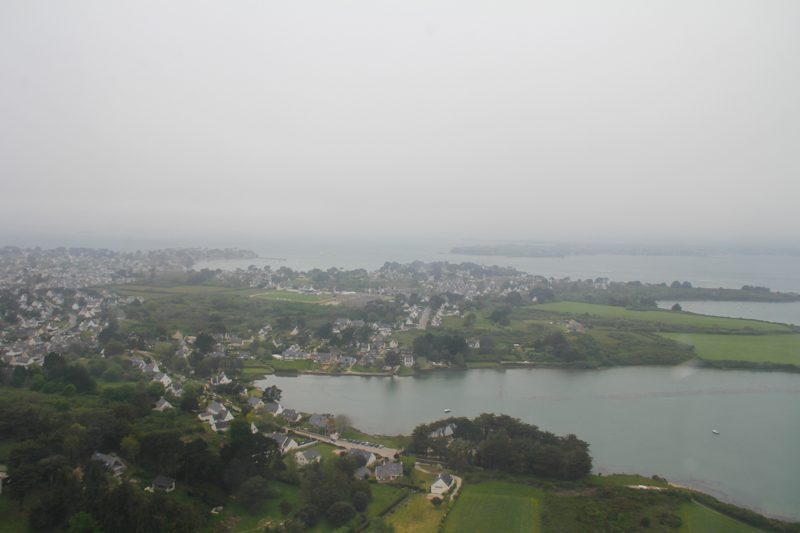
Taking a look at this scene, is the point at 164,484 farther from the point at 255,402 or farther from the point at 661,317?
the point at 661,317

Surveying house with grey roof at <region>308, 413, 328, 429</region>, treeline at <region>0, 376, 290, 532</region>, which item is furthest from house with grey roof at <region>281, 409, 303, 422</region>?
treeline at <region>0, 376, 290, 532</region>

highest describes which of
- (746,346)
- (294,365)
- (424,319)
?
(746,346)

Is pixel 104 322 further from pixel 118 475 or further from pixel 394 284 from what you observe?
pixel 394 284

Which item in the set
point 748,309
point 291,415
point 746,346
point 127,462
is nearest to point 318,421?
point 291,415

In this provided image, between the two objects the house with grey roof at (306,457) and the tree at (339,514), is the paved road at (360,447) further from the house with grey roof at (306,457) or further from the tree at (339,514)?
the tree at (339,514)

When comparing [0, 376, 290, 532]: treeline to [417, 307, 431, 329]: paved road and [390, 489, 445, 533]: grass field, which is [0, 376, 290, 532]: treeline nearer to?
[390, 489, 445, 533]: grass field

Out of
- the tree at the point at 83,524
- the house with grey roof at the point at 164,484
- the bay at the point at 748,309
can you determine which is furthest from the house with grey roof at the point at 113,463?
the bay at the point at 748,309
